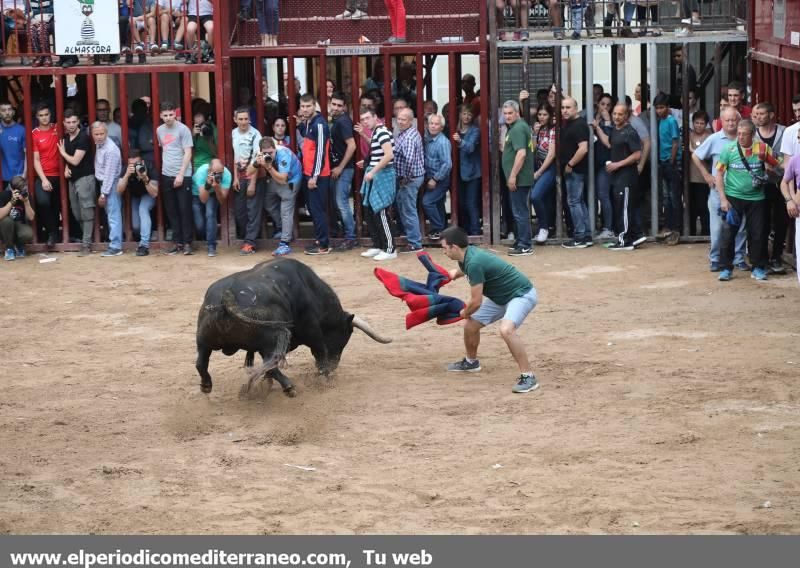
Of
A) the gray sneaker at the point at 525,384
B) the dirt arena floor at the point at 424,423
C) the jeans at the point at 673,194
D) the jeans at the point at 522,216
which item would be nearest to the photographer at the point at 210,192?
the dirt arena floor at the point at 424,423

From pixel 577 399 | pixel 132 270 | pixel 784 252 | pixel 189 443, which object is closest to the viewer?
pixel 189 443

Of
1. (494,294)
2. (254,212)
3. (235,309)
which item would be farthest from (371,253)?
(235,309)

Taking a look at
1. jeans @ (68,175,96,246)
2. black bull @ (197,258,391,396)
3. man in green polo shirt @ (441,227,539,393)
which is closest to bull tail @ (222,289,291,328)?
black bull @ (197,258,391,396)

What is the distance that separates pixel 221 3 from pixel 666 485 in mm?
10902

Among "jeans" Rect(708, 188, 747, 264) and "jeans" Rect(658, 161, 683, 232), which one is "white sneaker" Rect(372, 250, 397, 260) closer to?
"jeans" Rect(658, 161, 683, 232)

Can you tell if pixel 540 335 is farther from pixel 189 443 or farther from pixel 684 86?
pixel 684 86

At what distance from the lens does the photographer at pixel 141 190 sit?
17.7 meters

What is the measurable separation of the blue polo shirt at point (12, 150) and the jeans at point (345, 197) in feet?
13.2

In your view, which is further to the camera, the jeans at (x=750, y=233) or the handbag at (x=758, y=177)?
the jeans at (x=750, y=233)

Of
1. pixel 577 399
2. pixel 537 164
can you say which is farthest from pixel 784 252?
pixel 577 399

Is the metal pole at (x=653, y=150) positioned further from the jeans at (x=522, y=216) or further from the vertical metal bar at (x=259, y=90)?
the vertical metal bar at (x=259, y=90)

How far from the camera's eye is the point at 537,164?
58.2 ft

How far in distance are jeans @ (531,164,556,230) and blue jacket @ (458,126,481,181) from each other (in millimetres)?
775

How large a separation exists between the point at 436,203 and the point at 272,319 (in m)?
7.58
